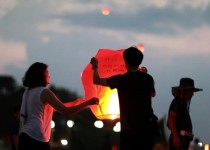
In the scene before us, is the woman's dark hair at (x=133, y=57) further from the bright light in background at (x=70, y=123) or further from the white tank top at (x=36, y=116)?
the bright light in background at (x=70, y=123)

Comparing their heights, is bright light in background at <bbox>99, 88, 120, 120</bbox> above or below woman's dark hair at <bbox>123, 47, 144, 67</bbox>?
below

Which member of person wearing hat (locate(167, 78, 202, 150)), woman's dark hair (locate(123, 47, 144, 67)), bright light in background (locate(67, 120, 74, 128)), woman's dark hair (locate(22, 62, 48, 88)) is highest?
woman's dark hair (locate(123, 47, 144, 67))

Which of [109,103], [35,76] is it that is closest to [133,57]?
[35,76]

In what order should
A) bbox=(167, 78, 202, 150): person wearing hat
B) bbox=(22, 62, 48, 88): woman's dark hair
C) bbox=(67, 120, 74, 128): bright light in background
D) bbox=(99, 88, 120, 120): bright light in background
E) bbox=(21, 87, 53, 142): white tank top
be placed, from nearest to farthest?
bbox=(21, 87, 53, 142): white tank top
bbox=(22, 62, 48, 88): woman's dark hair
bbox=(99, 88, 120, 120): bright light in background
bbox=(167, 78, 202, 150): person wearing hat
bbox=(67, 120, 74, 128): bright light in background

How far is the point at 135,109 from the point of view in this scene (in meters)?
5.82

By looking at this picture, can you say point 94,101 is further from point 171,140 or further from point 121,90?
point 171,140

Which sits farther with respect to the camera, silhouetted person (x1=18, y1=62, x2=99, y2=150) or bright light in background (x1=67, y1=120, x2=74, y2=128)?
bright light in background (x1=67, y1=120, x2=74, y2=128)

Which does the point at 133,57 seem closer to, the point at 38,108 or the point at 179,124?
the point at 38,108

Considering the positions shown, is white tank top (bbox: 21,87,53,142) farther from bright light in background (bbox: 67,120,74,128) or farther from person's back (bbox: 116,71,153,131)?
bright light in background (bbox: 67,120,74,128)

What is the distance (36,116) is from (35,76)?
405 millimetres

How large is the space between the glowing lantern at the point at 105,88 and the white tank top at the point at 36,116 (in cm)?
127

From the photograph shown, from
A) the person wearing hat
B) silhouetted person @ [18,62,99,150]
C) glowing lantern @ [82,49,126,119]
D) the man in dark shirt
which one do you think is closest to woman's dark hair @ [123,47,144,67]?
the man in dark shirt

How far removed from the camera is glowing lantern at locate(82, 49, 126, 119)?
718 cm

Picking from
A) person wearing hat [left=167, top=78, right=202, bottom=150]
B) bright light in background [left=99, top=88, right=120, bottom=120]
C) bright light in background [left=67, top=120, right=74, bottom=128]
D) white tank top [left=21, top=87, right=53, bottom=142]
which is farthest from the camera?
bright light in background [left=67, top=120, right=74, bottom=128]
